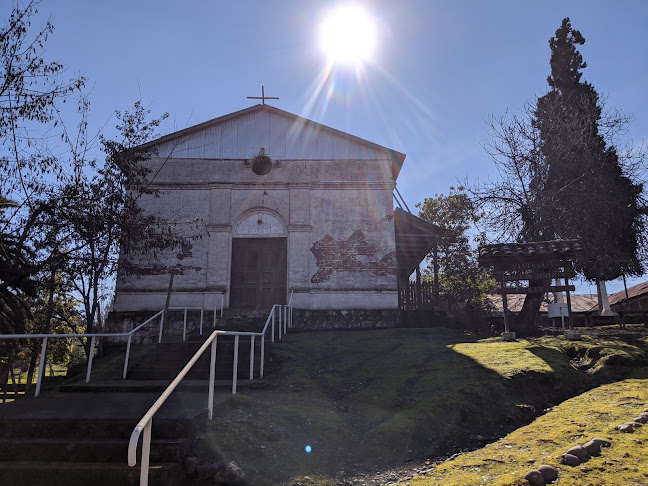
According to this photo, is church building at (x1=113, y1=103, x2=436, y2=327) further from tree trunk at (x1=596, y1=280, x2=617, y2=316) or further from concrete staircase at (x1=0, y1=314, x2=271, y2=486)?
tree trunk at (x1=596, y1=280, x2=617, y2=316)

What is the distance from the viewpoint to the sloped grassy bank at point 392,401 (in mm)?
4727

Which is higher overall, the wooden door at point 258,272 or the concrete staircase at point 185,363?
the wooden door at point 258,272

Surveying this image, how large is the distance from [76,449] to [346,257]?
33.8 ft

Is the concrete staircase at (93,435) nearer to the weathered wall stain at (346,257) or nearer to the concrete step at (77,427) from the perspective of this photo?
the concrete step at (77,427)

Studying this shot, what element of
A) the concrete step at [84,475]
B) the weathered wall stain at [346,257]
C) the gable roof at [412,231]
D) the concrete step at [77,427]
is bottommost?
the concrete step at [84,475]

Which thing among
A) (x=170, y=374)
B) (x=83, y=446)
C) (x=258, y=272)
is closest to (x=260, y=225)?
(x=258, y=272)

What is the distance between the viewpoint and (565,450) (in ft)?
12.9

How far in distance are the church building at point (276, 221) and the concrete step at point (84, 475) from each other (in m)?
9.26

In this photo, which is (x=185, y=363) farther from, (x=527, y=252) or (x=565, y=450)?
(x=527, y=252)

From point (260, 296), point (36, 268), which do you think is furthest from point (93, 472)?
point (260, 296)

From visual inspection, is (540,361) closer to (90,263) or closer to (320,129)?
(90,263)

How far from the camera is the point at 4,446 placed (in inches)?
183

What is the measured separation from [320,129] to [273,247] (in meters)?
4.28

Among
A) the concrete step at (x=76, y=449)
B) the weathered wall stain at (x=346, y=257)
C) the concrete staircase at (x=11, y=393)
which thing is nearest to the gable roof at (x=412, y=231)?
the weathered wall stain at (x=346, y=257)
